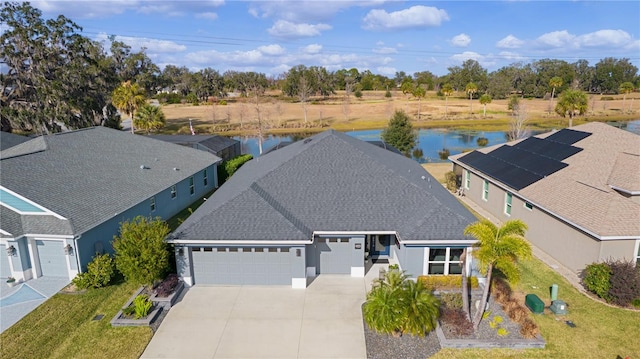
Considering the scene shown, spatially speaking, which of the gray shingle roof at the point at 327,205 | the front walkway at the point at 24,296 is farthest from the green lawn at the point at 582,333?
the front walkway at the point at 24,296

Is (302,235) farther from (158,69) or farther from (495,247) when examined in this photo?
(158,69)

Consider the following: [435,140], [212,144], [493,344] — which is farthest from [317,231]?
[435,140]

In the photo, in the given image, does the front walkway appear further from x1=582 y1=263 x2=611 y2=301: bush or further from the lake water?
the lake water

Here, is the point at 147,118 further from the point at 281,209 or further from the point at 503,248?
the point at 503,248

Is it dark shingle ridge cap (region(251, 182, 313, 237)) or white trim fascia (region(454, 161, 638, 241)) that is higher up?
dark shingle ridge cap (region(251, 182, 313, 237))

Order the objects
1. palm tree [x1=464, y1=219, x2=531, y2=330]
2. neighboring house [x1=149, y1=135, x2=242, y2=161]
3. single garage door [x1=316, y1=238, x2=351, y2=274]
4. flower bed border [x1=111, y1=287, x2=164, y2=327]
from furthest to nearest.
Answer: neighboring house [x1=149, y1=135, x2=242, y2=161]
single garage door [x1=316, y1=238, x2=351, y2=274]
flower bed border [x1=111, y1=287, x2=164, y2=327]
palm tree [x1=464, y1=219, x2=531, y2=330]

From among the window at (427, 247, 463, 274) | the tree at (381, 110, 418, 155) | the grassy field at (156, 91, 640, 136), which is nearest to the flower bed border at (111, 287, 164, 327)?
the window at (427, 247, 463, 274)
